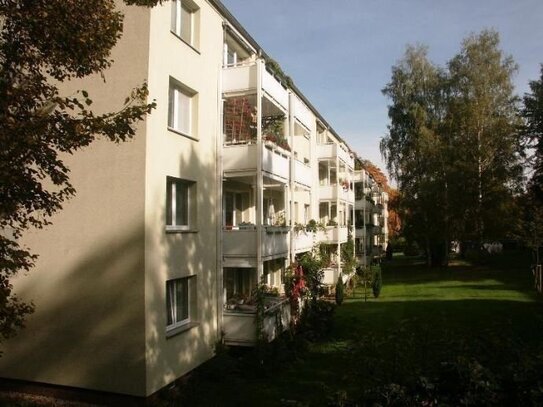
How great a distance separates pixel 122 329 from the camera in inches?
416

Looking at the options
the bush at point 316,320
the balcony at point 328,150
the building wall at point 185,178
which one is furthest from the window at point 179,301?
the balcony at point 328,150

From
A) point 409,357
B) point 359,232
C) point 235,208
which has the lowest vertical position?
Result: point 409,357

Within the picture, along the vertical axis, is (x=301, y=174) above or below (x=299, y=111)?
below

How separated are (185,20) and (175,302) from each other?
7993 mm

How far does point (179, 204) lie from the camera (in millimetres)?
12758

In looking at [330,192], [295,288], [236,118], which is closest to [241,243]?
[295,288]

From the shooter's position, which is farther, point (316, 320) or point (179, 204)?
point (316, 320)

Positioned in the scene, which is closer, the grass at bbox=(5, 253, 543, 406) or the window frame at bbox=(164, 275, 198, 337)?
the grass at bbox=(5, 253, 543, 406)

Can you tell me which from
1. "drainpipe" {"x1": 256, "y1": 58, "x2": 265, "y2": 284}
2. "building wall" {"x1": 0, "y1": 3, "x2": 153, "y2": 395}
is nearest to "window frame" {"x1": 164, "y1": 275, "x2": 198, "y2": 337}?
"building wall" {"x1": 0, "y1": 3, "x2": 153, "y2": 395}

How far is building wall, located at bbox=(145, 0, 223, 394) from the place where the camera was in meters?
10.8

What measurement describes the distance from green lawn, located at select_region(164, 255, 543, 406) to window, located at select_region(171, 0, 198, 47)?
912 centimetres

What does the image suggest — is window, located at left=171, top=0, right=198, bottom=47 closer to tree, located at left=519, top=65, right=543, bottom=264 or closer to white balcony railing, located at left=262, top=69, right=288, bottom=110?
white balcony railing, located at left=262, top=69, right=288, bottom=110

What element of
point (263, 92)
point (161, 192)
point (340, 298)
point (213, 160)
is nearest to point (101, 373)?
point (161, 192)

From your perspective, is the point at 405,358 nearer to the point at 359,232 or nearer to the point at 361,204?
the point at 359,232
